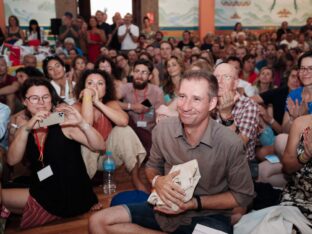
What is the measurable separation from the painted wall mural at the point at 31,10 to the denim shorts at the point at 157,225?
9.53 m

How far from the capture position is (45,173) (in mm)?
2691

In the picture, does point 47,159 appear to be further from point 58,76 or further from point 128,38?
point 128,38

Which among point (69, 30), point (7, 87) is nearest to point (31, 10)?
point (69, 30)

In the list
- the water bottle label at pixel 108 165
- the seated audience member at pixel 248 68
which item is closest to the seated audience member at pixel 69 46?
the seated audience member at pixel 248 68

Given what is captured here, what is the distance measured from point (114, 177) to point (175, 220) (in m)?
2.01

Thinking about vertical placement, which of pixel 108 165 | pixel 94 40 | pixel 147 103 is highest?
pixel 94 40

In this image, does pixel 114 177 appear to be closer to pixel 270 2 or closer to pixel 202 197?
pixel 202 197

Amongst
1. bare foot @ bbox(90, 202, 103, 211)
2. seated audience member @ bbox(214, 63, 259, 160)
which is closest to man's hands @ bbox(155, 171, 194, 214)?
seated audience member @ bbox(214, 63, 259, 160)

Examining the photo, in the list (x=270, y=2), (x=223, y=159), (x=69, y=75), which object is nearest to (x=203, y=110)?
(x=223, y=159)

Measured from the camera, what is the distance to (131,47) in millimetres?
8539

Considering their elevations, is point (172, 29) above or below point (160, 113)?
above

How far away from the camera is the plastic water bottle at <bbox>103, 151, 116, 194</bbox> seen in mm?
3324

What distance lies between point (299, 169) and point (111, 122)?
1.89 meters

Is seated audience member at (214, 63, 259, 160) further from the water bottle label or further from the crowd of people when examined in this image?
the water bottle label
